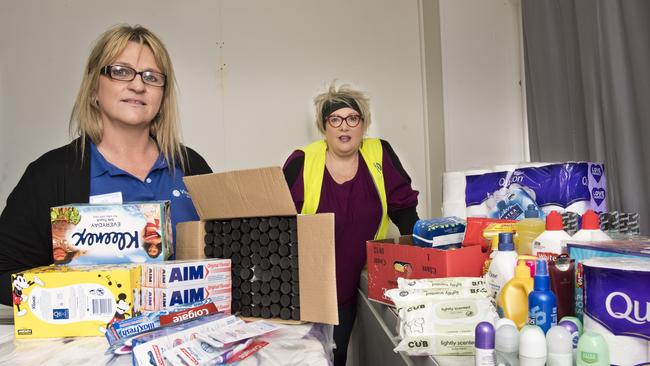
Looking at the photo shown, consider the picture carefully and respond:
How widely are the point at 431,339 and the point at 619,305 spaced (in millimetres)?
359

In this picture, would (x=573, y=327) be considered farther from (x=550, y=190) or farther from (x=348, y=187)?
(x=348, y=187)

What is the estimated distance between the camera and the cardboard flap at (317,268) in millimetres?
1133

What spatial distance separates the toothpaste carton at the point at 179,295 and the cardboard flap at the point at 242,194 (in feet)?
0.67

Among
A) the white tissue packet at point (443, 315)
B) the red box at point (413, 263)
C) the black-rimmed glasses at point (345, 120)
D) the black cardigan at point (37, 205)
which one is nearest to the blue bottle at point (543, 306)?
the white tissue packet at point (443, 315)

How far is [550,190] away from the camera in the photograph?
51.5 inches

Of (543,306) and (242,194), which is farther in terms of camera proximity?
(242,194)

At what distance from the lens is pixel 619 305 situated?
673 millimetres

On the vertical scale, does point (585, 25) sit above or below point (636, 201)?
above

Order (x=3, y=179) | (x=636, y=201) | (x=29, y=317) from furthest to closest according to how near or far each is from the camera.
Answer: (x=3, y=179) → (x=636, y=201) → (x=29, y=317)

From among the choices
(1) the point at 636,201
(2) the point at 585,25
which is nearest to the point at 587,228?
(1) the point at 636,201

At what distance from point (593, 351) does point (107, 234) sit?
1.06 m

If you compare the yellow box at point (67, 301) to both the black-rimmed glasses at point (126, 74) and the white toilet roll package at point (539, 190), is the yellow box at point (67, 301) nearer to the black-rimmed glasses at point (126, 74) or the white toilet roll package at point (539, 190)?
the black-rimmed glasses at point (126, 74)

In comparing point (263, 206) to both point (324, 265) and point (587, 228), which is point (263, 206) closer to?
point (324, 265)

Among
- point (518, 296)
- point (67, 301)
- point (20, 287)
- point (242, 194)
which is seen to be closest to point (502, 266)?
point (518, 296)
